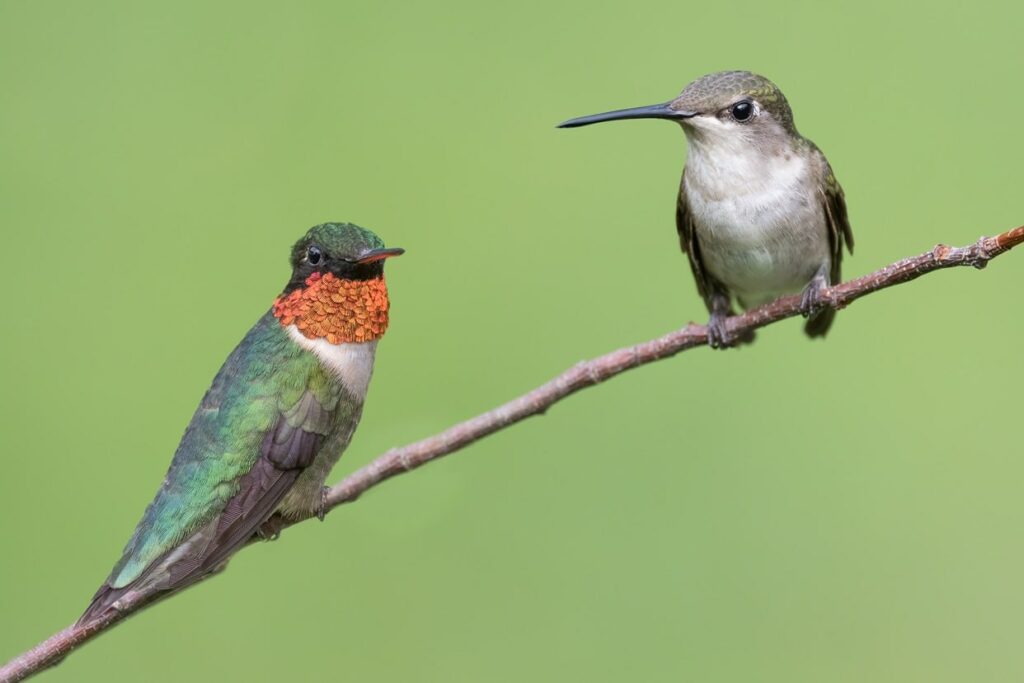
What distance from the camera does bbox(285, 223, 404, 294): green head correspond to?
199 cm

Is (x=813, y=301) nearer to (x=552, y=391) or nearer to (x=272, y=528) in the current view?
(x=552, y=391)

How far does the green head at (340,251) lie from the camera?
6.52ft

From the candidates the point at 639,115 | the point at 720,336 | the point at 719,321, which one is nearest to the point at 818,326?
the point at 719,321

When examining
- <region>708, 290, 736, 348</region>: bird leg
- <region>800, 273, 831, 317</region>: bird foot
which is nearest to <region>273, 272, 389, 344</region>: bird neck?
<region>708, 290, 736, 348</region>: bird leg

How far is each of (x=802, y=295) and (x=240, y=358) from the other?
103 centimetres

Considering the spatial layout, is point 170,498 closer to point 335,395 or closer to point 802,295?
point 335,395

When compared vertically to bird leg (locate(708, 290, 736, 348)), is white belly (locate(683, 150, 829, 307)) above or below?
above

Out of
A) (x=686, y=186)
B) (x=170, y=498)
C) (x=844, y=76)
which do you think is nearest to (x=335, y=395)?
(x=170, y=498)

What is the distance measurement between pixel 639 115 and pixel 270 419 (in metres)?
0.82

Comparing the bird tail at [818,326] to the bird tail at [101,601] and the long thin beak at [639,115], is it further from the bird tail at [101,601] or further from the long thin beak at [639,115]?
the bird tail at [101,601]

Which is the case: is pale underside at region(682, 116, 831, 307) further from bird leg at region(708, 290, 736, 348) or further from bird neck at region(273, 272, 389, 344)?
bird neck at region(273, 272, 389, 344)

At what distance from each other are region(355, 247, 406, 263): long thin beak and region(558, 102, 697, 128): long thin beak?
0.33m

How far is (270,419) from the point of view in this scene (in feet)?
7.29

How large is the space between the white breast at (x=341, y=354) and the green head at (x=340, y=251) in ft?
0.48
